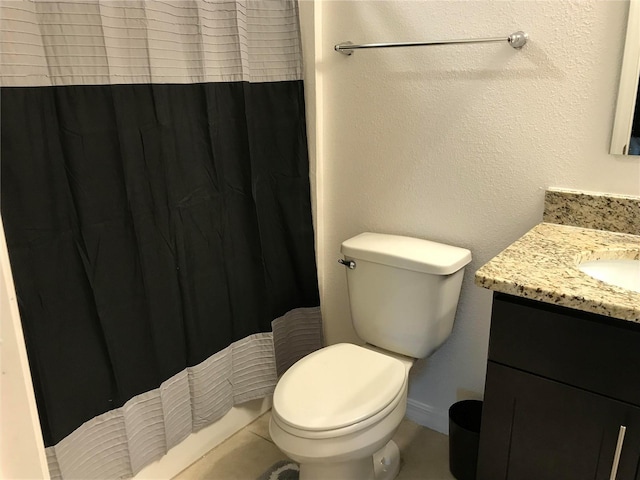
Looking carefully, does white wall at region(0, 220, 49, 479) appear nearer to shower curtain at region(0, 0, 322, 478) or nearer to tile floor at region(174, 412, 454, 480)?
shower curtain at region(0, 0, 322, 478)

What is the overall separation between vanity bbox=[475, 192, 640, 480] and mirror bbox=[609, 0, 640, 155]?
361mm

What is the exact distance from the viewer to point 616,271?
1.33 m

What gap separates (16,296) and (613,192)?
1.58 meters

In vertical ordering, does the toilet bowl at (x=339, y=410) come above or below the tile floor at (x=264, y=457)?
above

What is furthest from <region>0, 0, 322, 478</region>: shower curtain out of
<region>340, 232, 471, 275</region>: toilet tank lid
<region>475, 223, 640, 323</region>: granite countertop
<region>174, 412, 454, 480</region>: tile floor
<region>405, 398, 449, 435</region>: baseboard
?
<region>475, 223, 640, 323</region>: granite countertop

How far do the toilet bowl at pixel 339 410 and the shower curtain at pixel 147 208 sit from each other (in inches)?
15.0

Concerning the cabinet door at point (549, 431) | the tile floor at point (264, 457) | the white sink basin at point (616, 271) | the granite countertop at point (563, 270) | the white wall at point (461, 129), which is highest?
the white wall at point (461, 129)

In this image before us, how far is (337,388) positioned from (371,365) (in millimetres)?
160

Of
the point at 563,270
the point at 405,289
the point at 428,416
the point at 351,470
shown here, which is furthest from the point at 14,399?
the point at 428,416

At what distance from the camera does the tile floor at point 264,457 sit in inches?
70.8

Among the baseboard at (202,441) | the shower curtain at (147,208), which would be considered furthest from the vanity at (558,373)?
the baseboard at (202,441)

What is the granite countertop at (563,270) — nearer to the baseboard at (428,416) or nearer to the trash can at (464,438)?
the trash can at (464,438)

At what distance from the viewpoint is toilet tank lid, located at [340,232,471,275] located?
62.9 inches

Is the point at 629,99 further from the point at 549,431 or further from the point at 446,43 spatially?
the point at 549,431
